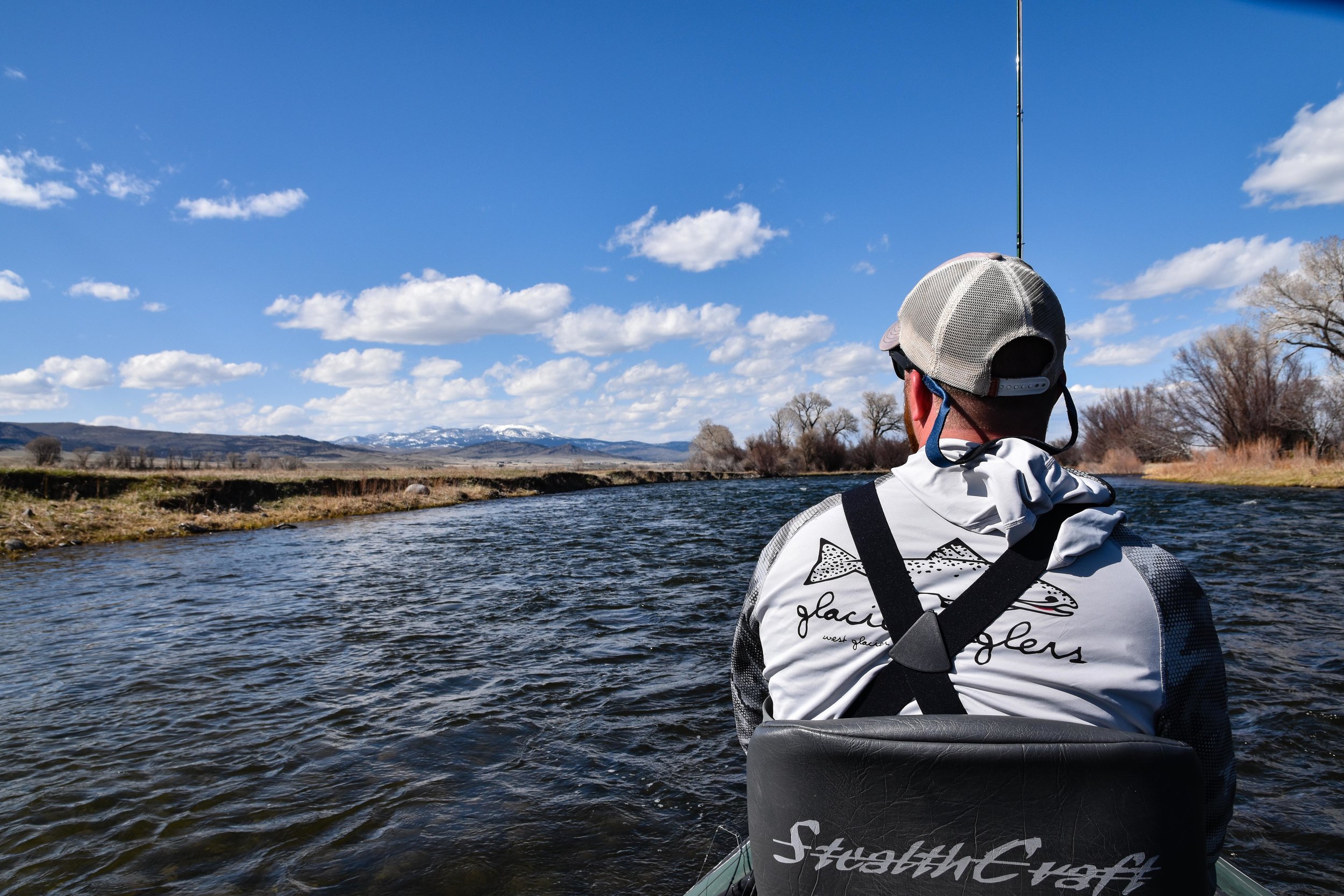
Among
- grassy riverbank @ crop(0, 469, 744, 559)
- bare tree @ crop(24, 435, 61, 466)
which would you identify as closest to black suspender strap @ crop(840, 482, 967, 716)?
grassy riverbank @ crop(0, 469, 744, 559)

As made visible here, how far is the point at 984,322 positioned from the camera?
181cm

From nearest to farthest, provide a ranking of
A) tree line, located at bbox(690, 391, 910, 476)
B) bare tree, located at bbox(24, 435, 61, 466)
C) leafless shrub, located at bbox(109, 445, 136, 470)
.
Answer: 1. bare tree, located at bbox(24, 435, 61, 466)
2. leafless shrub, located at bbox(109, 445, 136, 470)
3. tree line, located at bbox(690, 391, 910, 476)

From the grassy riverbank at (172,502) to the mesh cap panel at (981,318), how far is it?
917 inches

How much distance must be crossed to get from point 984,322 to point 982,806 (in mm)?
1146

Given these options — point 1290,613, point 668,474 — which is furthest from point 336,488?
point 668,474

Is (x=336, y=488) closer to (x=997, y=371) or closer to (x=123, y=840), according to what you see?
(x=123, y=840)

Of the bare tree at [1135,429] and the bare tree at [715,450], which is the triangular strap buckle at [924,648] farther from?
the bare tree at [715,450]

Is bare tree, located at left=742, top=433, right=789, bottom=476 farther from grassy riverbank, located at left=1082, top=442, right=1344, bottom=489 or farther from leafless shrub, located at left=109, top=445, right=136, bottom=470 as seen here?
leafless shrub, located at left=109, top=445, right=136, bottom=470

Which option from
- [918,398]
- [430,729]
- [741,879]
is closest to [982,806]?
[918,398]

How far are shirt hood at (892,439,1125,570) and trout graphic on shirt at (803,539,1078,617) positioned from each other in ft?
0.19

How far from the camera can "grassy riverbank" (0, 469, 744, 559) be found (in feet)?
65.7

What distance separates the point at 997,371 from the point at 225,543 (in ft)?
76.7

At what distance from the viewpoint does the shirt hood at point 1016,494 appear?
1578 mm

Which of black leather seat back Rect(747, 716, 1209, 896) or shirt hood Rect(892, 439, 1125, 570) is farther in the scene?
shirt hood Rect(892, 439, 1125, 570)
